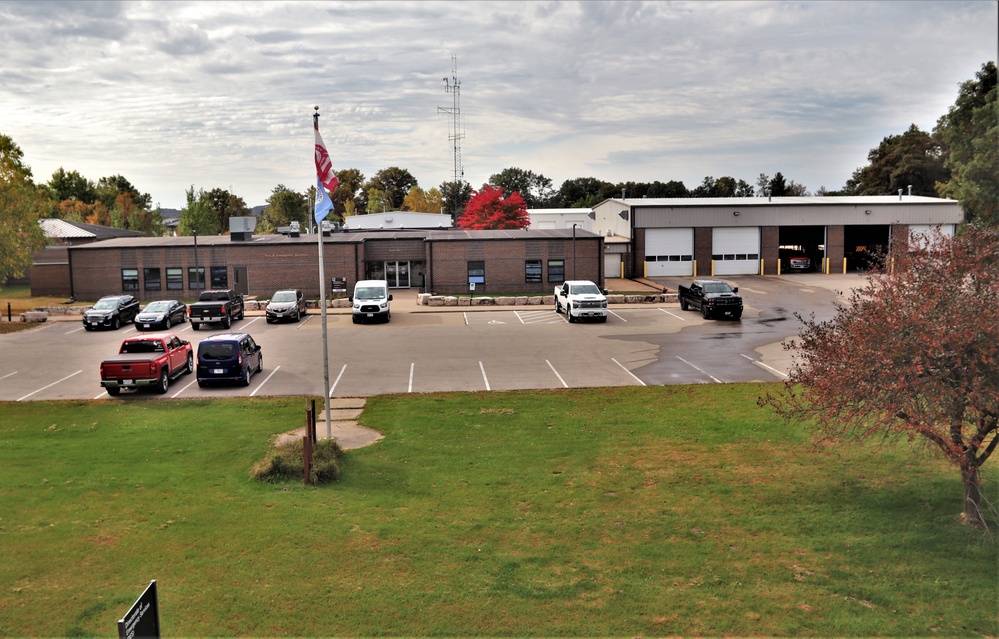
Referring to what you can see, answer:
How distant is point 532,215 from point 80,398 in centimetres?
6957

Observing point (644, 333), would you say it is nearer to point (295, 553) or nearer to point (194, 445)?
point (194, 445)

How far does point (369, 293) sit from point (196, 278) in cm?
1828

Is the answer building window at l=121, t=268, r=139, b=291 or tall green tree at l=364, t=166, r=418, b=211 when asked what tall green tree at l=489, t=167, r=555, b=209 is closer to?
tall green tree at l=364, t=166, r=418, b=211

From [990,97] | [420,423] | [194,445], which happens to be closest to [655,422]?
[420,423]

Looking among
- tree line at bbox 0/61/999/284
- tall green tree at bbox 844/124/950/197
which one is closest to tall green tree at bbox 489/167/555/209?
tree line at bbox 0/61/999/284

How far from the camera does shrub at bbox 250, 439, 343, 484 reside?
1527cm

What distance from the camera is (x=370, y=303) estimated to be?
38.5m

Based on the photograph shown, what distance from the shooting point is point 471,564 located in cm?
1109

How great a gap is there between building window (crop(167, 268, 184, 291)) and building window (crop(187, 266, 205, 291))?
0.48 m

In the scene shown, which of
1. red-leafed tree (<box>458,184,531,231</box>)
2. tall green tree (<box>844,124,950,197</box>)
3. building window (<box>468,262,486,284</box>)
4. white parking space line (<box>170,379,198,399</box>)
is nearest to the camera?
white parking space line (<box>170,379,198,399</box>)

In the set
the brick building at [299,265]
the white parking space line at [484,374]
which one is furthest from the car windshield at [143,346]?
the brick building at [299,265]

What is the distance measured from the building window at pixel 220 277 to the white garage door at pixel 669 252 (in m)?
30.8

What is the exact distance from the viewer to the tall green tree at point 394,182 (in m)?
145

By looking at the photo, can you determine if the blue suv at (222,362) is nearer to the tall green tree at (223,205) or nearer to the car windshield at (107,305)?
the car windshield at (107,305)
